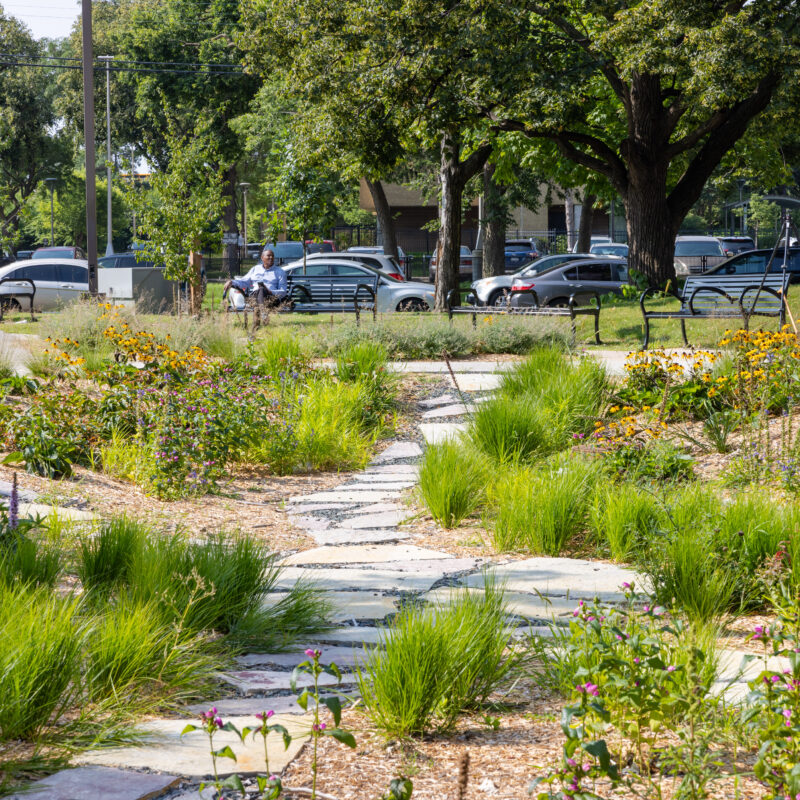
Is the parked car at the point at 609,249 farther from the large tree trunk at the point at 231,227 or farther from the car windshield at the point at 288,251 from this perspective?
the large tree trunk at the point at 231,227

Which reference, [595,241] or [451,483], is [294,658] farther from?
[595,241]

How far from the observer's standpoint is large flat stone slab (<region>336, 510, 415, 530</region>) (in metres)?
6.34

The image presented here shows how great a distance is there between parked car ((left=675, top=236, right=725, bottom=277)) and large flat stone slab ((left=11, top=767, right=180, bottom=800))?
1547 inches

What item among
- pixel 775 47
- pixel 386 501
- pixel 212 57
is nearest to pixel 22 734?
pixel 386 501

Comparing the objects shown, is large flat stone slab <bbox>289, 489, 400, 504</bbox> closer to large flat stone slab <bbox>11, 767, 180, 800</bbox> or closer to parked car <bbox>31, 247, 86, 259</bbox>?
large flat stone slab <bbox>11, 767, 180, 800</bbox>

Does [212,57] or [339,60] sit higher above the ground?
[212,57]

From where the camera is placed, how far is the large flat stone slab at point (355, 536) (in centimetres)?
595

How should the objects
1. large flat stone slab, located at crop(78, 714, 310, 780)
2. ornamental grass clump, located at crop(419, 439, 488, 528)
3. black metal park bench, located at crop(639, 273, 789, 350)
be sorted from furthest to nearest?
black metal park bench, located at crop(639, 273, 789, 350) < ornamental grass clump, located at crop(419, 439, 488, 528) < large flat stone slab, located at crop(78, 714, 310, 780)

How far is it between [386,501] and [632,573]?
99.9 inches

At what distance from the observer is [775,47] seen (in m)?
15.5

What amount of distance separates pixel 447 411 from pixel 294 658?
253 inches

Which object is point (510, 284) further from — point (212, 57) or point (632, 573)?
point (212, 57)

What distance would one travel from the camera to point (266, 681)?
3.41 metres

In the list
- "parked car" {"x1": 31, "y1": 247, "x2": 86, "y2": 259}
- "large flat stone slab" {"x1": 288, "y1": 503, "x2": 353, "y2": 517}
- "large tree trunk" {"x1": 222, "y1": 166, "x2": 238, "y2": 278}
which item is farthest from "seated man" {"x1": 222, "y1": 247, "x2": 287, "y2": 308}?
"parked car" {"x1": 31, "y1": 247, "x2": 86, "y2": 259}
